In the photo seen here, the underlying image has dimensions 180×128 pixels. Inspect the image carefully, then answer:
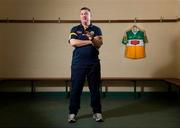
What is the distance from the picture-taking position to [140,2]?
6.31 metres

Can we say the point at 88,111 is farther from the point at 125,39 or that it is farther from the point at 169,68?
the point at 169,68

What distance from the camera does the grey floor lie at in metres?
3.85

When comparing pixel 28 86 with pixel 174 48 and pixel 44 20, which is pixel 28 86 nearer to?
pixel 44 20

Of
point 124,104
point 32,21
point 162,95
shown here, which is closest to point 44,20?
point 32,21

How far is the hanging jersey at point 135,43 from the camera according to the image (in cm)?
626

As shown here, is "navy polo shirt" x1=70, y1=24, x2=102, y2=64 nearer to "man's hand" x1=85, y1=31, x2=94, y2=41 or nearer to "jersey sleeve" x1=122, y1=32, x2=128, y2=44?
"man's hand" x1=85, y1=31, x2=94, y2=41

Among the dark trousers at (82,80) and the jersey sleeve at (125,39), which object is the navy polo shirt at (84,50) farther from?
the jersey sleeve at (125,39)

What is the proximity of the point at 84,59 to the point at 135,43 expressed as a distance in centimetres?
258

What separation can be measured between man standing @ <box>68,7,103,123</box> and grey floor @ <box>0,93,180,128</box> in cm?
27

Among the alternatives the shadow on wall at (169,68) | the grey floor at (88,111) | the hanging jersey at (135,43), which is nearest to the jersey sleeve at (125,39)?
the hanging jersey at (135,43)

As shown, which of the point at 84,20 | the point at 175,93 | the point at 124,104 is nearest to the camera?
the point at 84,20

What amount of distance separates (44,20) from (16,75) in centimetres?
130

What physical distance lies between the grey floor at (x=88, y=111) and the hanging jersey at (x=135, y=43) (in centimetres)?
88

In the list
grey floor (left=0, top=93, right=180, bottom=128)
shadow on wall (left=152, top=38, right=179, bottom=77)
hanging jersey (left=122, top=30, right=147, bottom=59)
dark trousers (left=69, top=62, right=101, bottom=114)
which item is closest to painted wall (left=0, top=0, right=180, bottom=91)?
shadow on wall (left=152, top=38, right=179, bottom=77)
